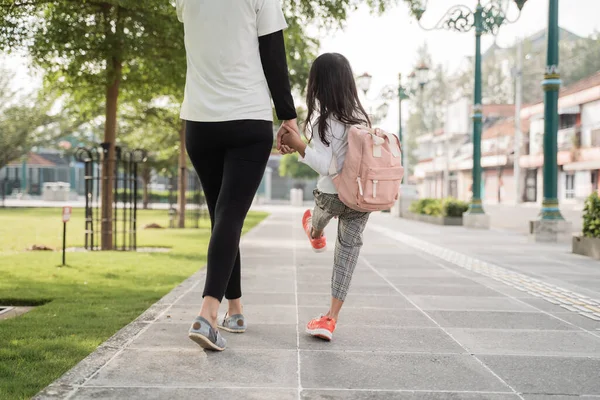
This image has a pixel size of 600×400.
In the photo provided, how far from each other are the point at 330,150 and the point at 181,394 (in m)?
1.67

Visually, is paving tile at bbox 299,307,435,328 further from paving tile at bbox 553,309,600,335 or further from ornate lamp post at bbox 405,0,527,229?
ornate lamp post at bbox 405,0,527,229

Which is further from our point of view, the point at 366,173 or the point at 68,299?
the point at 68,299

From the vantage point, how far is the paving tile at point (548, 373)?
3.15 meters

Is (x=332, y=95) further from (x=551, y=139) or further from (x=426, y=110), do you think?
(x=426, y=110)

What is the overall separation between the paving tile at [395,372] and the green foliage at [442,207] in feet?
58.1

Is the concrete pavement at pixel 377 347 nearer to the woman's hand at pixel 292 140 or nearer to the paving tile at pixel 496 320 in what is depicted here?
the paving tile at pixel 496 320

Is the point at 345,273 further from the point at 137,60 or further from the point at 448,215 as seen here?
the point at 448,215

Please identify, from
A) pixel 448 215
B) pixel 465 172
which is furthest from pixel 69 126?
pixel 465 172

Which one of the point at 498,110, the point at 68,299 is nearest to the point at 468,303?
the point at 68,299

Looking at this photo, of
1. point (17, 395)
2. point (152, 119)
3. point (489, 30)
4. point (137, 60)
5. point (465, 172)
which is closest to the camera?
point (17, 395)

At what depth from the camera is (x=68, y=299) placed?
6.21 metres

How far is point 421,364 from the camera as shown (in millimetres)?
3570

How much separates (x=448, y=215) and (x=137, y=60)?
11095 mm

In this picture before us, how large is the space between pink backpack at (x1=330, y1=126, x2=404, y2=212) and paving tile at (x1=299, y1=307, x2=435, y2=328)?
1005mm
